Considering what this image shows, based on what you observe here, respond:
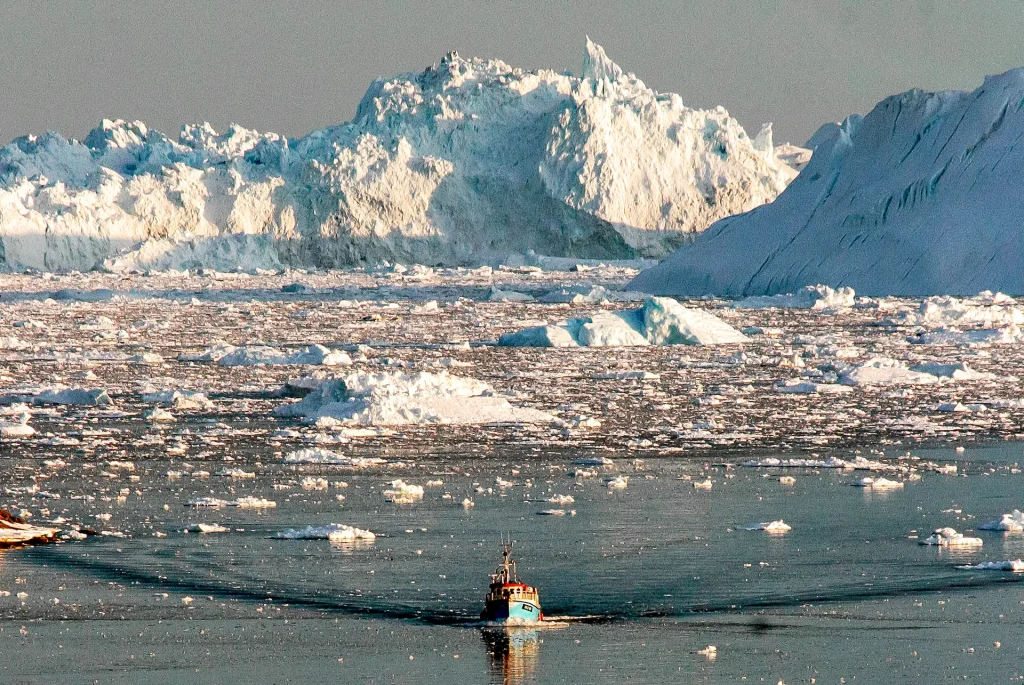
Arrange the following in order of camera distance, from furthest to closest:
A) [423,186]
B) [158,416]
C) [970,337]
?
[423,186] < [970,337] < [158,416]

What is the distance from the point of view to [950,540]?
10539mm

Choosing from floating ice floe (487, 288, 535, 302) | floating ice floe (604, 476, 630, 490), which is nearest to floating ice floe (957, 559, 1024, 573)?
floating ice floe (604, 476, 630, 490)

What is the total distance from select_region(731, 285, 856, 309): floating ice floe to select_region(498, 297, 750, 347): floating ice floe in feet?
24.4

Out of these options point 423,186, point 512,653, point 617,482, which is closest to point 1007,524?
point 617,482

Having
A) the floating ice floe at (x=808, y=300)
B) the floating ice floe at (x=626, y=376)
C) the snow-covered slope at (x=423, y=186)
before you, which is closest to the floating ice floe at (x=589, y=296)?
the floating ice floe at (x=808, y=300)

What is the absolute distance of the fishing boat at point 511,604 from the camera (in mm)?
8586

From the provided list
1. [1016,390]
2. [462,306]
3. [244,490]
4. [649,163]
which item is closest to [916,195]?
[462,306]

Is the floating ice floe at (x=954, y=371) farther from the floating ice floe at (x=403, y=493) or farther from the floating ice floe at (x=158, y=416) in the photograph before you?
the floating ice floe at (x=403, y=493)

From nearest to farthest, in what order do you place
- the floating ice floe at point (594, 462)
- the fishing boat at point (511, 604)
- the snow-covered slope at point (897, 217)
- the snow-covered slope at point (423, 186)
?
1. the fishing boat at point (511, 604)
2. the floating ice floe at point (594, 462)
3. the snow-covered slope at point (897, 217)
4. the snow-covered slope at point (423, 186)

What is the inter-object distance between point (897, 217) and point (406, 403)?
19982mm

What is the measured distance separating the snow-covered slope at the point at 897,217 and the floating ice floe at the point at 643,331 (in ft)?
29.1

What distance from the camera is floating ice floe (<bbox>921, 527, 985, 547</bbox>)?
1049 cm

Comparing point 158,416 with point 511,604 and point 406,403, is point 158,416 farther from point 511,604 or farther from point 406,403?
point 511,604

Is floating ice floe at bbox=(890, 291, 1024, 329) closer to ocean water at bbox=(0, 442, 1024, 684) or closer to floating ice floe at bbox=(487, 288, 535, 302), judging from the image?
floating ice floe at bbox=(487, 288, 535, 302)
